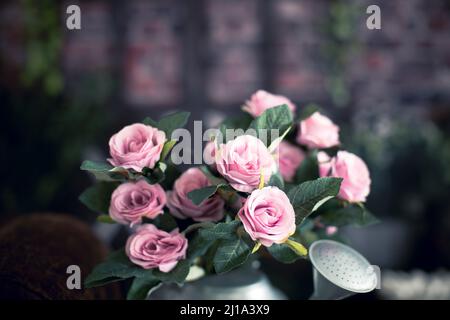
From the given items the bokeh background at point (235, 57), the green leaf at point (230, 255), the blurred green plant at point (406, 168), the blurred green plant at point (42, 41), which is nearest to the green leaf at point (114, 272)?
the green leaf at point (230, 255)

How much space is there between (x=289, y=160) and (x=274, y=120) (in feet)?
0.29

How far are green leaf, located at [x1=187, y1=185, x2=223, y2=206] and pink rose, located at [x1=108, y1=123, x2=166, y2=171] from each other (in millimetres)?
70

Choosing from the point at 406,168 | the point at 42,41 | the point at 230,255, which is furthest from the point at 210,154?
the point at 42,41

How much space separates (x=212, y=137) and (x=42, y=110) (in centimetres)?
140

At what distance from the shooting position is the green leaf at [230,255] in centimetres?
63

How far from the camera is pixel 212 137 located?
2.27 ft

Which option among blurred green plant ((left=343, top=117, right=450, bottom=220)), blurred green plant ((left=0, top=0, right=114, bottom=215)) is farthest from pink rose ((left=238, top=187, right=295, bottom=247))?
blurred green plant ((left=343, top=117, right=450, bottom=220))

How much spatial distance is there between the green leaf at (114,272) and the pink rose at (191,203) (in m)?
0.10

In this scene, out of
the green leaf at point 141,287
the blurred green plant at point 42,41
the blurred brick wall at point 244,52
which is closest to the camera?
the green leaf at point 141,287

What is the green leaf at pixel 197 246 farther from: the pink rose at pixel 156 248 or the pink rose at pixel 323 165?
the pink rose at pixel 323 165

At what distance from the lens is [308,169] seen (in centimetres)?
73

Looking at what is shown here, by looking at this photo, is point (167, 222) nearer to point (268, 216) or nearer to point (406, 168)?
point (268, 216)
